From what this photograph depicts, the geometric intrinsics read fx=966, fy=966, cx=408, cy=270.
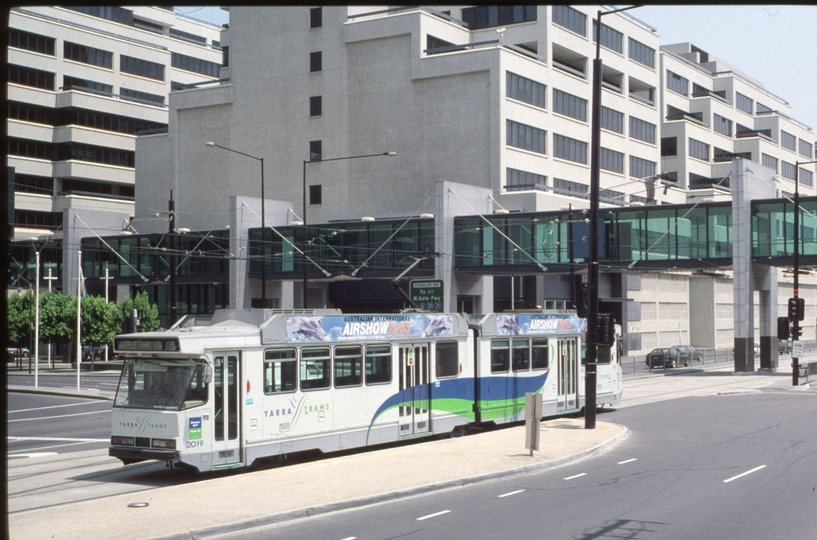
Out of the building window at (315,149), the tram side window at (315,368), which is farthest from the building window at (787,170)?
the tram side window at (315,368)

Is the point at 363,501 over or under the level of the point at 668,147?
under

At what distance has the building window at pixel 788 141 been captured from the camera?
114m

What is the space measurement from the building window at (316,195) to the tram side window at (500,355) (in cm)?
4979

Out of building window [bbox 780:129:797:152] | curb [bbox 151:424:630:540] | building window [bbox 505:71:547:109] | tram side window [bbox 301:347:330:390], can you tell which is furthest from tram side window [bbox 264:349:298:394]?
building window [bbox 780:129:797:152]

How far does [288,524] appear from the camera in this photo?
43.7 ft

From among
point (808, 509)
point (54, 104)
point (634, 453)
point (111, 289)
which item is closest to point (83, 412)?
point (634, 453)

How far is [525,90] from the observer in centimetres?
6962

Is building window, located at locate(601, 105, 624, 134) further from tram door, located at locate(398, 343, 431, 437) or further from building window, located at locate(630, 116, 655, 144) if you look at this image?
tram door, located at locate(398, 343, 431, 437)

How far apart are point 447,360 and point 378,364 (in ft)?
9.05

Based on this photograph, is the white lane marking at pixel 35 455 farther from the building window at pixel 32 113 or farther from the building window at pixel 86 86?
the building window at pixel 86 86

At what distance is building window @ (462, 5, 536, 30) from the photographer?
241ft

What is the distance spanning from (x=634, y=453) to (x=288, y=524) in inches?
409

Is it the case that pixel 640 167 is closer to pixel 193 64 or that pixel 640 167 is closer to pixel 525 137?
pixel 525 137

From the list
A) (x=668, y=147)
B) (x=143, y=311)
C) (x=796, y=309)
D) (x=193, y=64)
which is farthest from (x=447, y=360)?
(x=193, y=64)
